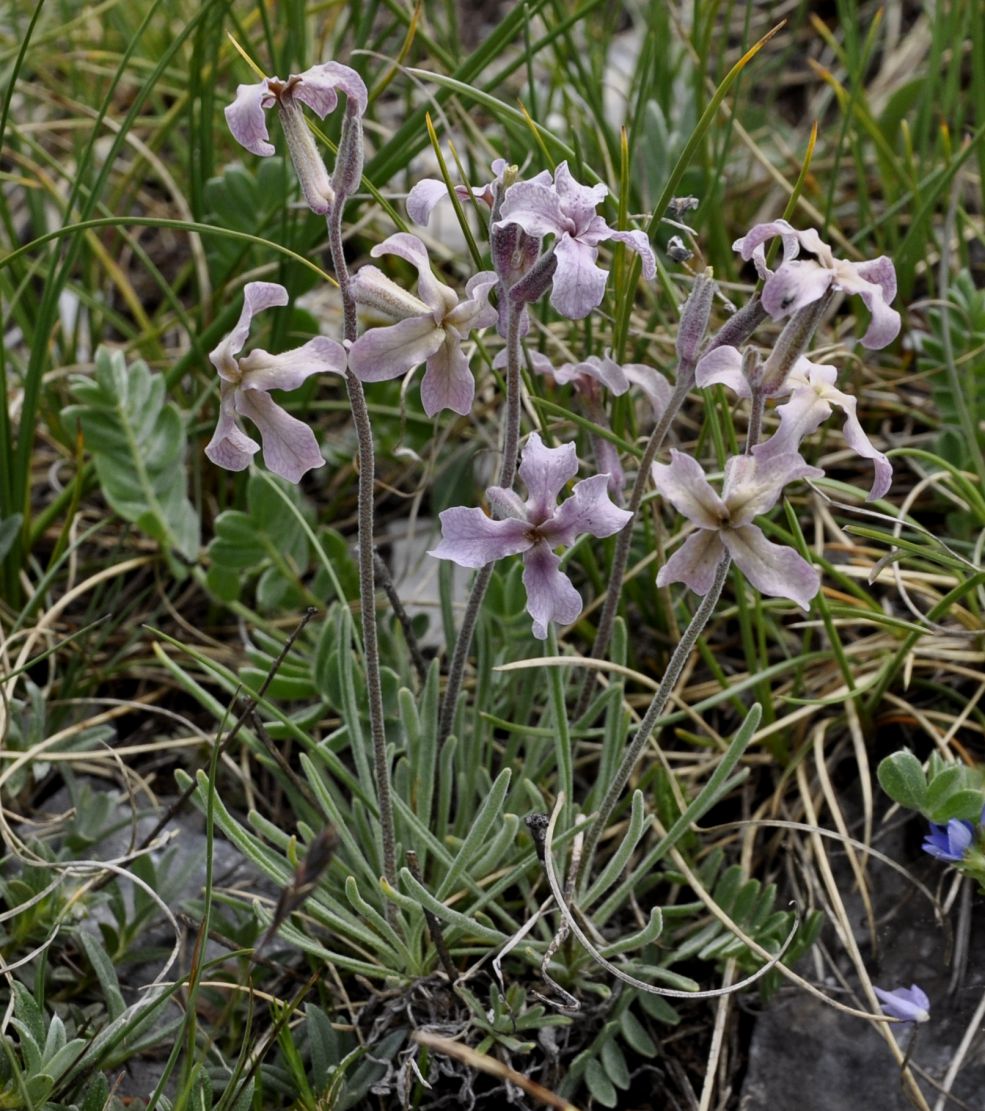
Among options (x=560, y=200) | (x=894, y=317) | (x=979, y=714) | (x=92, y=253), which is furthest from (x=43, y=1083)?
(x=92, y=253)

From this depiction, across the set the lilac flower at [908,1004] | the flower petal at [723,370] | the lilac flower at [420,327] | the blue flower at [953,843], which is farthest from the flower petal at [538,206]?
the lilac flower at [908,1004]

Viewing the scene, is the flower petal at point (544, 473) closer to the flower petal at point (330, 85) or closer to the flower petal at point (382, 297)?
the flower petal at point (382, 297)

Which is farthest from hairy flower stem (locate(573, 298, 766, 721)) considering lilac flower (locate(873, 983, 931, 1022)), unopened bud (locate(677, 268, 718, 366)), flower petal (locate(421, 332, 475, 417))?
lilac flower (locate(873, 983, 931, 1022))

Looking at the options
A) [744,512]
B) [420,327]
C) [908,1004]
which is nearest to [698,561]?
[744,512]

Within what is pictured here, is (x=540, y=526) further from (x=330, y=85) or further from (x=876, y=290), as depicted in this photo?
(x=330, y=85)

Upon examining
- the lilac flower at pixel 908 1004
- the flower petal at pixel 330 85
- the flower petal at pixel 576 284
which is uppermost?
the flower petal at pixel 330 85

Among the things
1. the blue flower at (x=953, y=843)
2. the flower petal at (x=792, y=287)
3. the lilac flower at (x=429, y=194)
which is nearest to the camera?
the flower petal at (x=792, y=287)

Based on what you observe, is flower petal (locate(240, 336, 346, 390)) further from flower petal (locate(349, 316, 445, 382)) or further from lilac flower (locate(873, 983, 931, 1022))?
lilac flower (locate(873, 983, 931, 1022))
